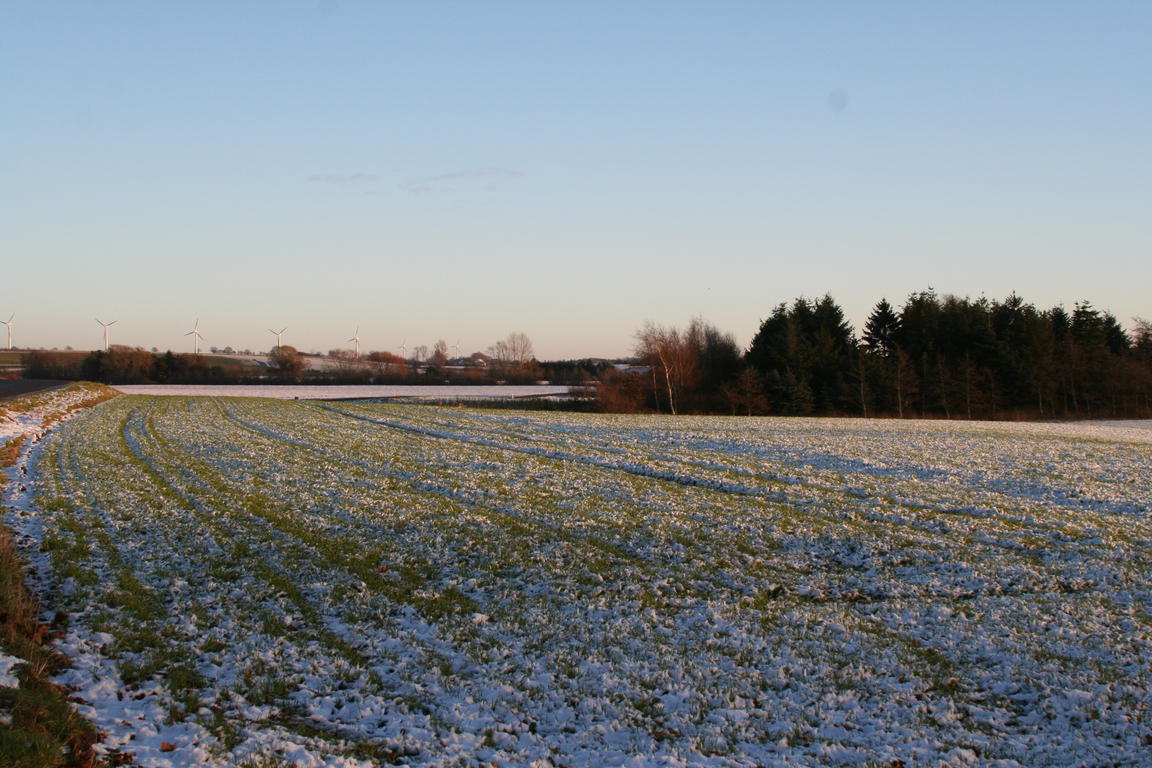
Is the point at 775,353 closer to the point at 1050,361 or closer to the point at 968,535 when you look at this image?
the point at 1050,361

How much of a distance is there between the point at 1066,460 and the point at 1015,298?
61.5 m

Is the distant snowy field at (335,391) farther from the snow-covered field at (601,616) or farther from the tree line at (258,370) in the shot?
the snow-covered field at (601,616)

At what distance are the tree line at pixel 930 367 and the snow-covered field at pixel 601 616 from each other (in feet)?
185

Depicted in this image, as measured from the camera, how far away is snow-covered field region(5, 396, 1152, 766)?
22.8ft

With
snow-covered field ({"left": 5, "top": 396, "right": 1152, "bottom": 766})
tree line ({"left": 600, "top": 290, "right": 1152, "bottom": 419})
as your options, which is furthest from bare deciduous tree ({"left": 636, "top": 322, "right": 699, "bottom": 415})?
snow-covered field ({"left": 5, "top": 396, "right": 1152, "bottom": 766})

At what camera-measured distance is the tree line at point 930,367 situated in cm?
7419

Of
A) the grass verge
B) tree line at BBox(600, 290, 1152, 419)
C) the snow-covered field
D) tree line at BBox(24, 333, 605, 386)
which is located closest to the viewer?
the grass verge

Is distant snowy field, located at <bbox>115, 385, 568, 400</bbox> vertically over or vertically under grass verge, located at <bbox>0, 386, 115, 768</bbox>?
over

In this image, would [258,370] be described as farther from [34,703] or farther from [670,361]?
[34,703]

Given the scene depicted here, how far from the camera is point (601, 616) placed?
10000 mm

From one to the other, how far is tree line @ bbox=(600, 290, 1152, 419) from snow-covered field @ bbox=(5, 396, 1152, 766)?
185 ft

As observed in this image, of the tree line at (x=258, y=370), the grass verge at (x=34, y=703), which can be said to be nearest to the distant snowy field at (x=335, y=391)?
the tree line at (x=258, y=370)

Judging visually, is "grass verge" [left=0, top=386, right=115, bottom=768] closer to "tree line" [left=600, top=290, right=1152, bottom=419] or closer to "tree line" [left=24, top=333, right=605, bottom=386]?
"tree line" [left=600, top=290, right=1152, bottom=419]

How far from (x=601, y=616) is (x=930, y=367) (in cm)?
7638
